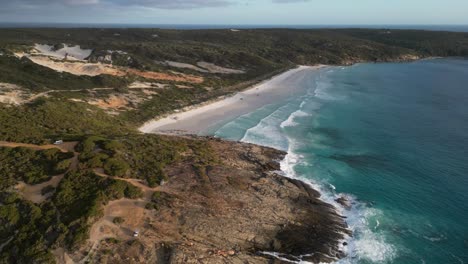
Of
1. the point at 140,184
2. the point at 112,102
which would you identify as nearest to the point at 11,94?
the point at 112,102

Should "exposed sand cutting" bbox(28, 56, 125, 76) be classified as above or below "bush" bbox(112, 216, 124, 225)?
above

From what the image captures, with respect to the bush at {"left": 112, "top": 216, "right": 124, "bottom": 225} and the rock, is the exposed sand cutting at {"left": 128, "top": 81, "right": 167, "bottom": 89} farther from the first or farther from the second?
the rock

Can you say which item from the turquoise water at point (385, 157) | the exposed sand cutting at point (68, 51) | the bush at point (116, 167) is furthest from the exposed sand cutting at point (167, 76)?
the bush at point (116, 167)

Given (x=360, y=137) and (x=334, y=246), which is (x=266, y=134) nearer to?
(x=360, y=137)

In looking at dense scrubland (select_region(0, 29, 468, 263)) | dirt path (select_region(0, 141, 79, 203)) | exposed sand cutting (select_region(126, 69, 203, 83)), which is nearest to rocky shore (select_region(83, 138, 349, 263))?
dense scrubland (select_region(0, 29, 468, 263))

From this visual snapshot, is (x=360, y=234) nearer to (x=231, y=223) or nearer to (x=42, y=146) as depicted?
(x=231, y=223)

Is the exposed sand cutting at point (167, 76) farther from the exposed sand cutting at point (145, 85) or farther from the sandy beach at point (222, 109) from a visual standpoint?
the sandy beach at point (222, 109)
